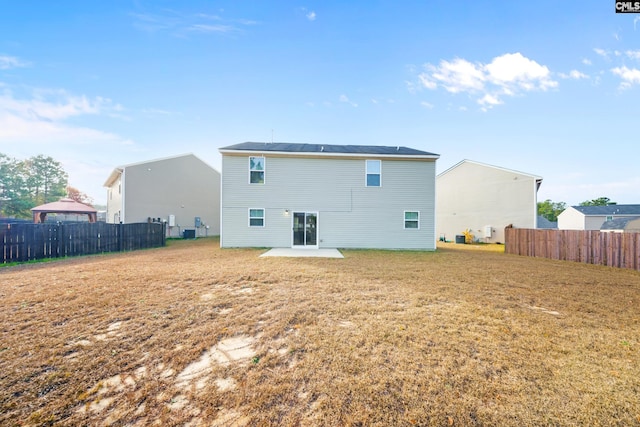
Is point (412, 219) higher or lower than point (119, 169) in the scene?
lower

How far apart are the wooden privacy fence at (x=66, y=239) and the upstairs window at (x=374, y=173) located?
40.8 ft

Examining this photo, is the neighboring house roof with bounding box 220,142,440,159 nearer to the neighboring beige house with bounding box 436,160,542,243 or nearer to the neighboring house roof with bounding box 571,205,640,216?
the neighboring beige house with bounding box 436,160,542,243

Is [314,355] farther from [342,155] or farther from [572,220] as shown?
[572,220]

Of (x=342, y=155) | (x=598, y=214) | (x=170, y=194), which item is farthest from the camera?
(x=598, y=214)

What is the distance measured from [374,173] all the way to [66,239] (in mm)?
13846

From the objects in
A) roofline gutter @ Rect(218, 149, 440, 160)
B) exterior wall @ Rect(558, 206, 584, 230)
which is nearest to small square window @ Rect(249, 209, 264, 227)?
roofline gutter @ Rect(218, 149, 440, 160)

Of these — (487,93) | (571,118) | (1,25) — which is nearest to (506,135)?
(571,118)

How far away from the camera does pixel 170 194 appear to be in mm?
17250

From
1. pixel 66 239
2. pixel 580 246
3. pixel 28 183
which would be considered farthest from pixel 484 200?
pixel 28 183

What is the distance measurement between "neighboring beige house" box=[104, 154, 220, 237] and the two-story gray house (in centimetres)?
787

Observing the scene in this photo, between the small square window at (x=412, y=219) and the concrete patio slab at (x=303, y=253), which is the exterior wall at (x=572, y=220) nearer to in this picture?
the small square window at (x=412, y=219)

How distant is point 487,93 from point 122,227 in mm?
20029

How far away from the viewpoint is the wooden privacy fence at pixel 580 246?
841 cm

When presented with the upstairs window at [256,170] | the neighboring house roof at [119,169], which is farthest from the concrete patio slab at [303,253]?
the neighboring house roof at [119,169]
